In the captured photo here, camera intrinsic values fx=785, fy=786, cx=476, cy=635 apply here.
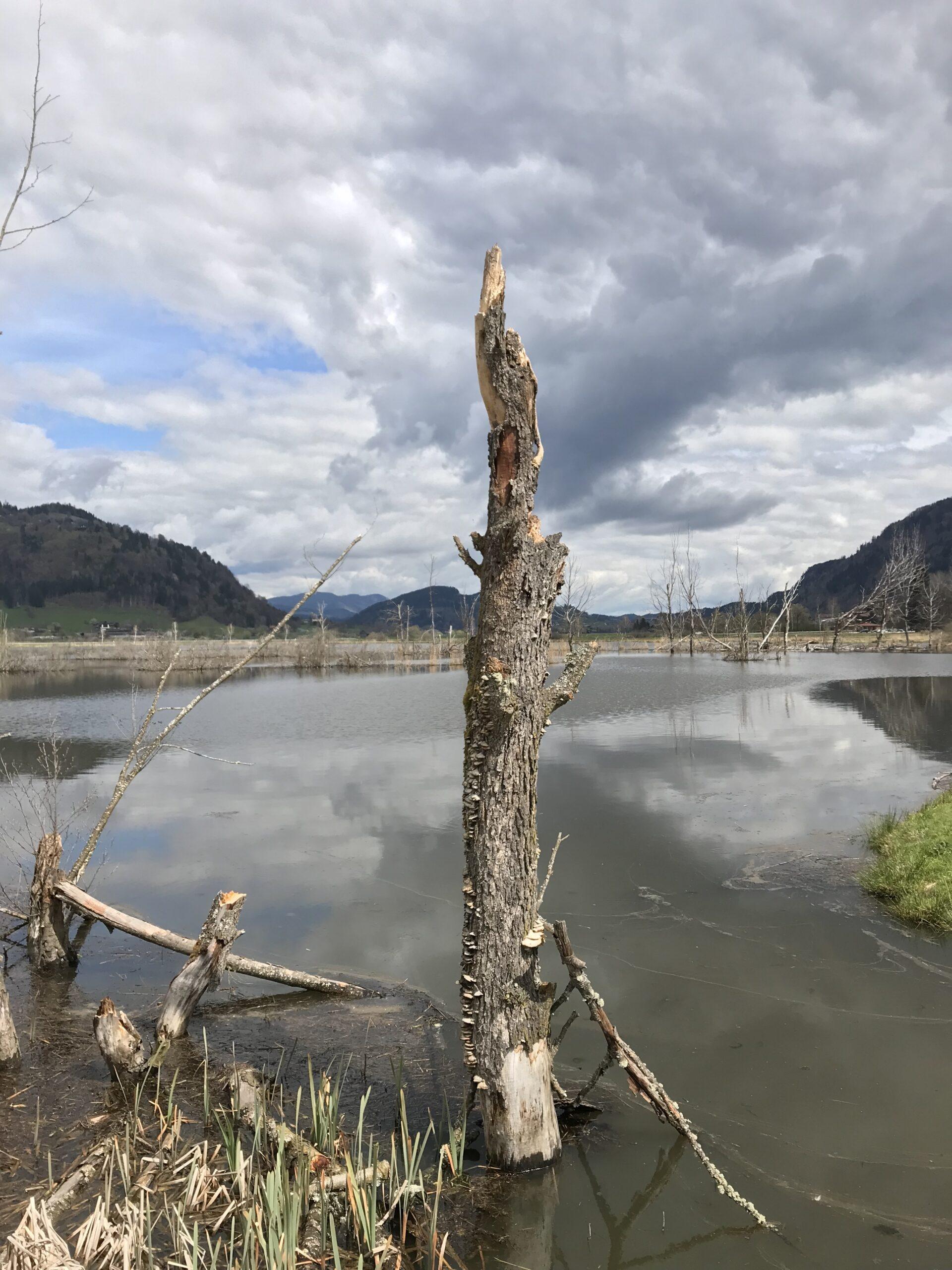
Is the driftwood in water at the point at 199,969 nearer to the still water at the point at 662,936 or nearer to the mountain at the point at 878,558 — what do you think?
the still water at the point at 662,936

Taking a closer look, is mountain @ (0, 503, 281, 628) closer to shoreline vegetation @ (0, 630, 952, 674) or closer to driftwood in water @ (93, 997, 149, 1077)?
shoreline vegetation @ (0, 630, 952, 674)

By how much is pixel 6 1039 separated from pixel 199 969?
1284 millimetres

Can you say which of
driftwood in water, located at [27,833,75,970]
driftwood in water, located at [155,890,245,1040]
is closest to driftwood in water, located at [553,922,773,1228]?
driftwood in water, located at [155,890,245,1040]

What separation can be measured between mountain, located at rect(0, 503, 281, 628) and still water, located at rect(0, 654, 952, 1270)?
150972mm

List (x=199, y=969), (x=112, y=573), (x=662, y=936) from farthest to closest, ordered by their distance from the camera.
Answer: (x=112, y=573) → (x=662, y=936) → (x=199, y=969)

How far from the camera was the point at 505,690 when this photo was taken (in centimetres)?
427

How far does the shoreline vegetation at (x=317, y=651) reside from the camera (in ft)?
166

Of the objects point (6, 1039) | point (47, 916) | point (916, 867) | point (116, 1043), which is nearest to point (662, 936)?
point (916, 867)

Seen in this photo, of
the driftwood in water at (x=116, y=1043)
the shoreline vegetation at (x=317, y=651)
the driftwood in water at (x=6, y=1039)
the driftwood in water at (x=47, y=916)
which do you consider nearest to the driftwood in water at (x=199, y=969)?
the driftwood in water at (x=116, y=1043)

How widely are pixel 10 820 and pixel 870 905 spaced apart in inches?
495

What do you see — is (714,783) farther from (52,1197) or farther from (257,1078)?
(52,1197)

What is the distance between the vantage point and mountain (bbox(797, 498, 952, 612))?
162 meters

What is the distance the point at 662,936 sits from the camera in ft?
25.6

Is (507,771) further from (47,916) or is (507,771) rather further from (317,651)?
(317,651)
